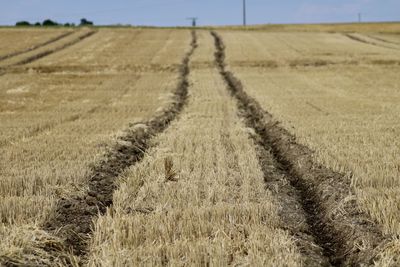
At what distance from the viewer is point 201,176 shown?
10.6 m

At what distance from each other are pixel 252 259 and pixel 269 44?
5370 cm

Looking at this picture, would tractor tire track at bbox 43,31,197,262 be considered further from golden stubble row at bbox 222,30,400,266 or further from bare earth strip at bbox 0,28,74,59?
bare earth strip at bbox 0,28,74,59

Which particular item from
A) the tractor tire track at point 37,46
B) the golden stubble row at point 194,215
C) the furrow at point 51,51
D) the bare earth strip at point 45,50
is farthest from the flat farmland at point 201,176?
the tractor tire track at point 37,46

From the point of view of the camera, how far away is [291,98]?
85.0 feet

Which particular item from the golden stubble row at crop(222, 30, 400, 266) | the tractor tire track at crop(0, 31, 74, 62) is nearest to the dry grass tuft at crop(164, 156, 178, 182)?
the golden stubble row at crop(222, 30, 400, 266)

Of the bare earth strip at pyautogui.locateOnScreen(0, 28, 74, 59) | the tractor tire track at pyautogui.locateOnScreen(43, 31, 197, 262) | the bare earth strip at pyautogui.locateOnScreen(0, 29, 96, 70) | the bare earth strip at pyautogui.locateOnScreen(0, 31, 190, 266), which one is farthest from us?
the bare earth strip at pyautogui.locateOnScreen(0, 28, 74, 59)

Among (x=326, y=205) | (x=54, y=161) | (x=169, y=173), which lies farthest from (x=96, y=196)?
(x=326, y=205)

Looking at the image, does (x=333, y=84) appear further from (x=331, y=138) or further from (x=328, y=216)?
(x=328, y=216)

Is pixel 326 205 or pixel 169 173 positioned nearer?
pixel 326 205

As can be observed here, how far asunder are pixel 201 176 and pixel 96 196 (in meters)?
2.03

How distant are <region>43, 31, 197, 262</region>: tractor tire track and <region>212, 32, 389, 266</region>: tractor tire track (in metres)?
2.58

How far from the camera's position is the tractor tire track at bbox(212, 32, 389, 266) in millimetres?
6906

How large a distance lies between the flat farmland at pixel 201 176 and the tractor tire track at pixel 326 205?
0.09 ft

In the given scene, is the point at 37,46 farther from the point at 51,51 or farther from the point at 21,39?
A: the point at 21,39
